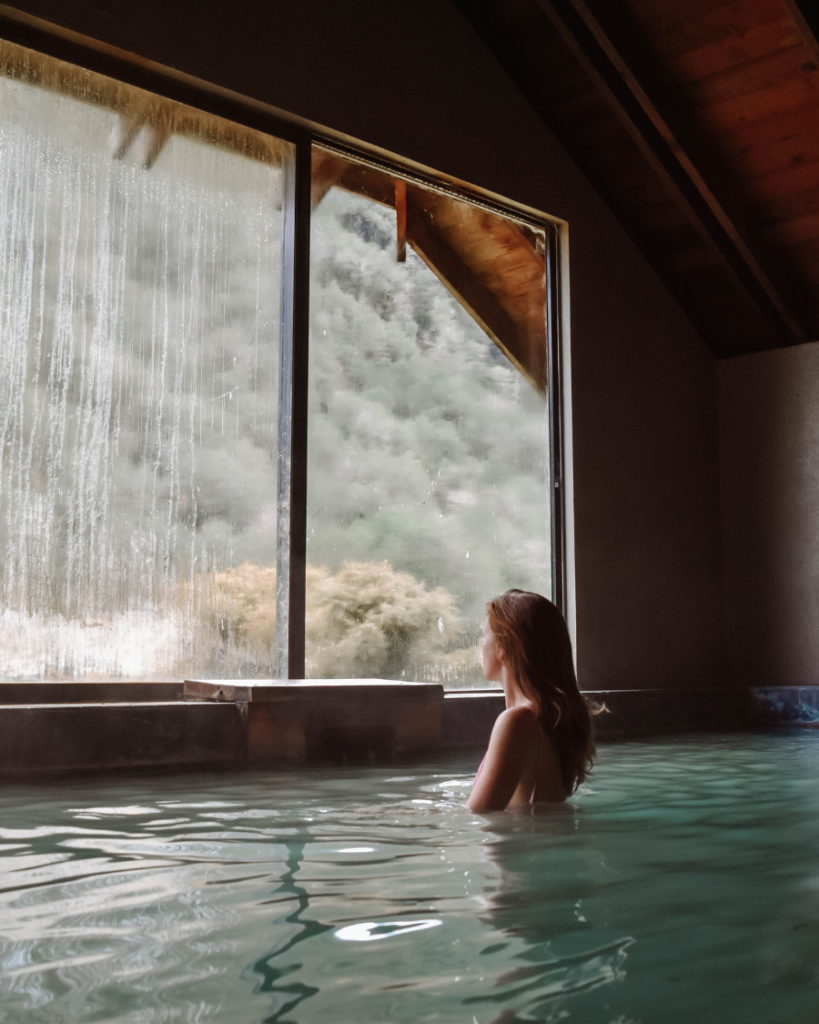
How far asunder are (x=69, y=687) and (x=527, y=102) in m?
5.13

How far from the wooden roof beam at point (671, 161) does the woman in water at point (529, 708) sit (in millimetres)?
4842

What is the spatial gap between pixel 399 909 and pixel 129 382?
3.74m

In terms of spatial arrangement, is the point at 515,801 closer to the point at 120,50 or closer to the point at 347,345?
the point at 347,345

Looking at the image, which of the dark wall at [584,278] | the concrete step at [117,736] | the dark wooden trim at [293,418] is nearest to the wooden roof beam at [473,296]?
the dark wall at [584,278]

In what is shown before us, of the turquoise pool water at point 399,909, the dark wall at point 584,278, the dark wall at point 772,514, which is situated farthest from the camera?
the dark wall at point 772,514

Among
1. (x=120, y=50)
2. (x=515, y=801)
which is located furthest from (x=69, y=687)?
(x=120, y=50)

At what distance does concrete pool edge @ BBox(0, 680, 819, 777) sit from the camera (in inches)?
148

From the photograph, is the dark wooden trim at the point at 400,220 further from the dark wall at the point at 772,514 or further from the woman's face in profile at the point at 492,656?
the woman's face in profile at the point at 492,656

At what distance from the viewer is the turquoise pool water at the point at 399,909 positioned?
4.66 ft

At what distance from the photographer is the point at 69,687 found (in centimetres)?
468

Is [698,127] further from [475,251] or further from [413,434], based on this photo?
[413,434]

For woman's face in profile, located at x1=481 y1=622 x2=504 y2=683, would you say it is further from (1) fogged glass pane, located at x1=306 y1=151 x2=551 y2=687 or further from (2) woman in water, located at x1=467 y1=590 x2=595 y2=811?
(1) fogged glass pane, located at x1=306 y1=151 x2=551 y2=687

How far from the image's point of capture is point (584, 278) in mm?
7453

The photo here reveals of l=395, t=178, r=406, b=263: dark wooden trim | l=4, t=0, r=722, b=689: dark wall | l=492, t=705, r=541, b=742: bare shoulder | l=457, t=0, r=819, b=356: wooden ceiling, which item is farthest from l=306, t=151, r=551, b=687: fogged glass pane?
l=492, t=705, r=541, b=742: bare shoulder
